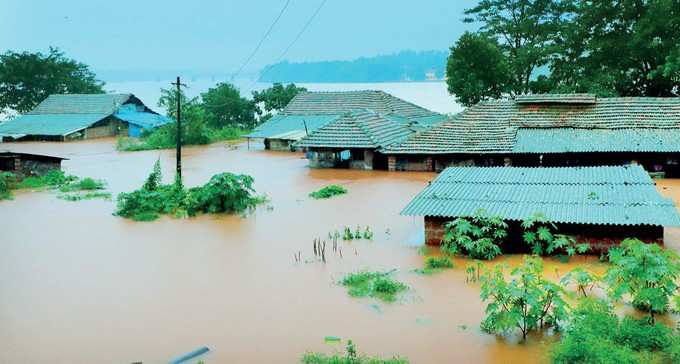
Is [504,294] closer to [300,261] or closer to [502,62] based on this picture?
[300,261]

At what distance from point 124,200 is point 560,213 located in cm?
1305

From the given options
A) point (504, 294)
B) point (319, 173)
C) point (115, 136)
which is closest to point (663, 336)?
point (504, 294)

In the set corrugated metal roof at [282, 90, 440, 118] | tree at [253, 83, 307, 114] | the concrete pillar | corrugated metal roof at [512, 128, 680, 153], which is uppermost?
tree at [253, 83, 307, 114]

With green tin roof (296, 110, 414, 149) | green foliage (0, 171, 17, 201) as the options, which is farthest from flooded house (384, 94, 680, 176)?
green foliage (0, 171, 17, 201)

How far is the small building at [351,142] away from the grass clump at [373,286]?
1375cm

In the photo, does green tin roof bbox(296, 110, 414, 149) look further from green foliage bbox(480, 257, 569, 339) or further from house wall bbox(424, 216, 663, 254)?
green foliage bbox(480, 257, 569, 339)

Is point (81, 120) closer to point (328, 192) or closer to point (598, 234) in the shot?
point (328, 192)

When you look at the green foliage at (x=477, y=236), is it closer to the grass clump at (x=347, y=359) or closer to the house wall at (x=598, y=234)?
the house wall at (x=598, y=234)

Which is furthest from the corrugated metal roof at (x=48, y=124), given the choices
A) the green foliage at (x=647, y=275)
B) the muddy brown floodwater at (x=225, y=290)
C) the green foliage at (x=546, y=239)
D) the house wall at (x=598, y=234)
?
the green foliage at (x=647, y=275)

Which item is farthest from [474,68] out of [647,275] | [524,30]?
[647,275]

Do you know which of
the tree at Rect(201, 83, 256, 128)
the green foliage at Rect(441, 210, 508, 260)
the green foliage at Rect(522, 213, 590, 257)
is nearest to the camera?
the green foliage at Rect(522, 213, 590, 257)

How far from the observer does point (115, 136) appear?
44188mm

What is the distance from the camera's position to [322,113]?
37.0m

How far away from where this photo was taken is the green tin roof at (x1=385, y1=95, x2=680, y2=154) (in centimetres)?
2298
